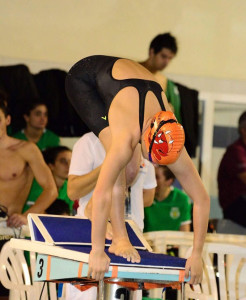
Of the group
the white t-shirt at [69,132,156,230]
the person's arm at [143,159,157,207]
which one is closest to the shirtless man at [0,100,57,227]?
the person's arm at [143,159,157,207]

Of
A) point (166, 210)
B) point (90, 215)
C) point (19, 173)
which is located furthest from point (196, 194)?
point (166, 210)

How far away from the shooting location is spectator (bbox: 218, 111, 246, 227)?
6906mm

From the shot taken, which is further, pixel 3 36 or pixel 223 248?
pixel 3 36

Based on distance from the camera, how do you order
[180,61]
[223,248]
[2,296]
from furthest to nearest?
[180,61]
[2,296]
[223,248]

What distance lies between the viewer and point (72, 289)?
3721mm

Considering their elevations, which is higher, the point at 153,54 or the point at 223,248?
the point at 153,54

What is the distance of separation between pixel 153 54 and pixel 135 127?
3008mm

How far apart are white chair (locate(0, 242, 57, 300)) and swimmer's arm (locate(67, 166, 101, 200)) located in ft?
1.78

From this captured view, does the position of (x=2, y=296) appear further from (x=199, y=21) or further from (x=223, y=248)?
(x=199, y=21)

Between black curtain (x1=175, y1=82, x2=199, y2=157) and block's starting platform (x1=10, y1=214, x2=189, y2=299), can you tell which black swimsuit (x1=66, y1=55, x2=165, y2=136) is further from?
black curtain (x1=175, y1=82, x2=199, y2=157)

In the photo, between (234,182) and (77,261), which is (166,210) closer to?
(234,182)

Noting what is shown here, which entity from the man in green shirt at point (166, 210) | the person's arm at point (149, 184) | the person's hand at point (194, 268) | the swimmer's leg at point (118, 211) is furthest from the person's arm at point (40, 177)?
the person's hand at point (194, 268)

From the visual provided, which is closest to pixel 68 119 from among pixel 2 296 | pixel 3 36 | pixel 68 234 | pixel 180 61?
pixel 3 36

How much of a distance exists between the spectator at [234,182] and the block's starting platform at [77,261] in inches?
139
